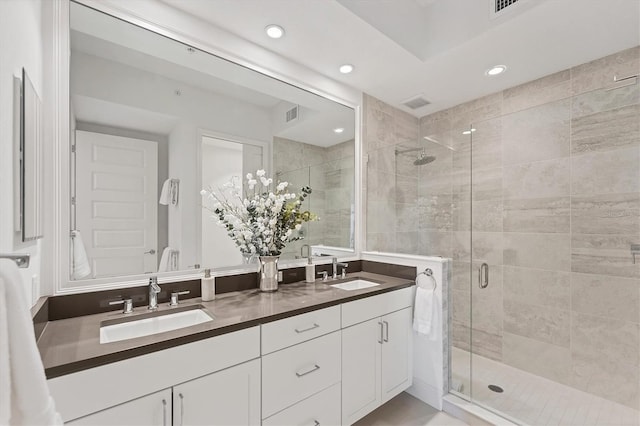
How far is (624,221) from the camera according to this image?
198 cm

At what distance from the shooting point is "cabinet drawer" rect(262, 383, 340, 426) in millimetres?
→ 1458

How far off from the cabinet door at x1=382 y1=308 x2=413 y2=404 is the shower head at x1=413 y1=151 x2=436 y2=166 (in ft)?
4.34

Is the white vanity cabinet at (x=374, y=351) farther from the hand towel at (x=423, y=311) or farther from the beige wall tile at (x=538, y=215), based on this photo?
the beige wall tile at (x=538, y=215)

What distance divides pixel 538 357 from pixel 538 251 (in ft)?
2.74

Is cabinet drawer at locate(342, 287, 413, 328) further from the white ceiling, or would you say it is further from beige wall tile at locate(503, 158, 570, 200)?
the white ceiling

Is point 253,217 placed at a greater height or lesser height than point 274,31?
lesser

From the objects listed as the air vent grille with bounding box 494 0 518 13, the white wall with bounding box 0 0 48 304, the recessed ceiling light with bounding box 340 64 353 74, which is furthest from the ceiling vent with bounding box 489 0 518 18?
the white wall with bounding box 0 0 48 304

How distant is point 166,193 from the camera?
173cm

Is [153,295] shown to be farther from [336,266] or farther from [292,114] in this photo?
[292,114]

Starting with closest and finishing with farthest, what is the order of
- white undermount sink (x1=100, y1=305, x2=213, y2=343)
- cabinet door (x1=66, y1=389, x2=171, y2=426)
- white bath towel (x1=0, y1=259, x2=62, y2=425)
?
white bath towel (x1=0, y1=259, x2=62, y2=425) → cabinet door (x1=66, y1=389, x2=171, y2=426) → white undermount sink (x1=100, y1=305, x2=213, y2=343)

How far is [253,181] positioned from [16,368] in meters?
1.54

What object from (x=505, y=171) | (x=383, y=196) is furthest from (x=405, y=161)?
(x=505, y=171)

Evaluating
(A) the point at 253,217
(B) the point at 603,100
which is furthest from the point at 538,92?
(A) the point at 253,217

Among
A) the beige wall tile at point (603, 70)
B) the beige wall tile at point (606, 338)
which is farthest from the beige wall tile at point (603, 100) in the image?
the beige wall tile at point (606, 338)
